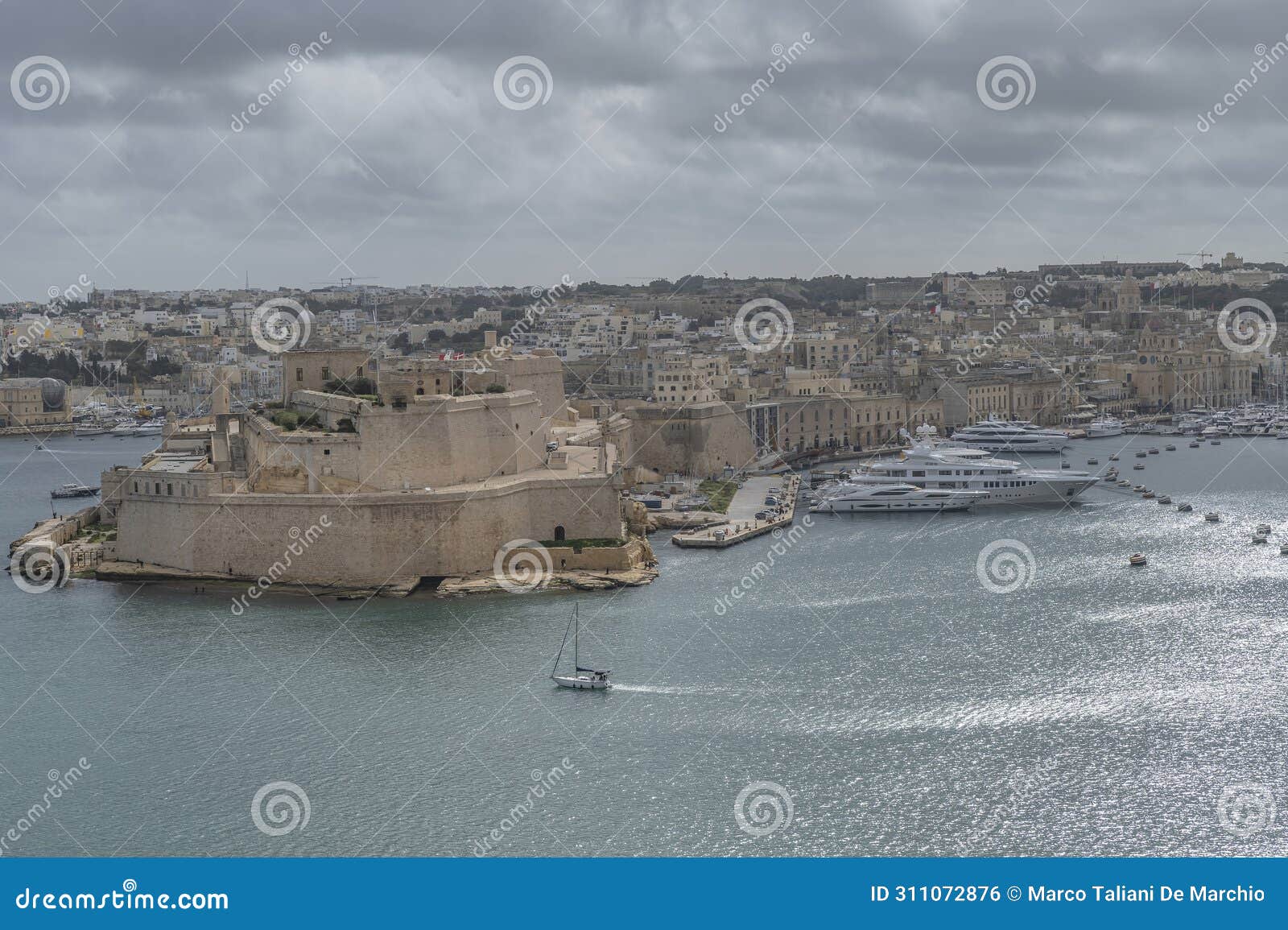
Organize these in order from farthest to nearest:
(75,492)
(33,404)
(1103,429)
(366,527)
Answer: (33,404) < (1103,429) < (75,492) < (366,527)

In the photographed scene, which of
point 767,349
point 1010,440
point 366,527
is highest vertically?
point 767,349

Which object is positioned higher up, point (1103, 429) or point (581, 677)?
point (1103, 429)

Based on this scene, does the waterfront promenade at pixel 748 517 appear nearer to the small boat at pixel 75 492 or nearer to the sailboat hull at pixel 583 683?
the sailboat hull at pixel 583 683

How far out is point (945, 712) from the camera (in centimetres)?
1204

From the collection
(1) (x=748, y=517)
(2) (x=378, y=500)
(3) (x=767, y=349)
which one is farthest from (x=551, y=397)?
(3) (x=767, y=349)

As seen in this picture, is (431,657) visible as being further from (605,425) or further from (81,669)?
(605,425)

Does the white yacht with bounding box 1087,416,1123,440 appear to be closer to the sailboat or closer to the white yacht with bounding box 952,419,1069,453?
the white yacht with bounding box 952,419,1069,453

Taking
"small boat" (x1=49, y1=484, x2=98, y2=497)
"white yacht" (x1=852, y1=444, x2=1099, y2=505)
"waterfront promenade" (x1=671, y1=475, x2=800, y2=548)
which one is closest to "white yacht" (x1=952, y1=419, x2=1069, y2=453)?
"waterfront promenade" (x1=671, y1=475, x2=800, y2=548)

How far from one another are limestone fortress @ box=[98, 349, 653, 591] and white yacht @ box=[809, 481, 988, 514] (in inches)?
191

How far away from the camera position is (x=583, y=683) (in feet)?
42.3

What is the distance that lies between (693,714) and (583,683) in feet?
3.88

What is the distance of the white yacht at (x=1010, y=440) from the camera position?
104ft

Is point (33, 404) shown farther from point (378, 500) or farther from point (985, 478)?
point (378, 500)

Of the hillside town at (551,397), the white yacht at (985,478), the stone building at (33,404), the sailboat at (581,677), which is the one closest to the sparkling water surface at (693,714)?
the sailboat at (581,677)
